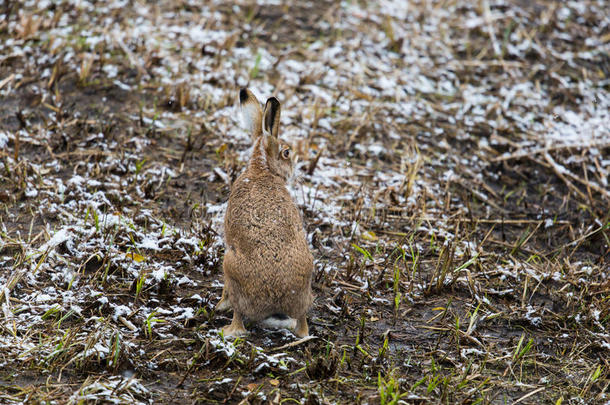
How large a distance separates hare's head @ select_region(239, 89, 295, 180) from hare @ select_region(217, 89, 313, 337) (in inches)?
12.1

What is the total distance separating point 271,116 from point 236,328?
5.03ft

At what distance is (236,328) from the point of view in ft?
13.6

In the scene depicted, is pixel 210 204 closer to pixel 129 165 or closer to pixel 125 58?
pixel 129 165

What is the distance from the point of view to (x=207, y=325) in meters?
4.29

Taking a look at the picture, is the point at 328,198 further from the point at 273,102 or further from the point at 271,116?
the point at 273,102

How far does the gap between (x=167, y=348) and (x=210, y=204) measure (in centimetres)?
182

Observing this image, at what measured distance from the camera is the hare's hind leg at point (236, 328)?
4.14 m

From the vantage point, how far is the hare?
4020 mm

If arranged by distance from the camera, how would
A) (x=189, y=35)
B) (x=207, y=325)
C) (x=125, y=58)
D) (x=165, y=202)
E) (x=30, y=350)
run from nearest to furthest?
(x=30, y=350), (x=207, y=325), (x=165, y=202), (x=125, y=58), (x=189, y=35)

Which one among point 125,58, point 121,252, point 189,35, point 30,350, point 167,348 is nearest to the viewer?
point 30,350

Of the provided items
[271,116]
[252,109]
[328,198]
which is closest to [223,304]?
[271,116]

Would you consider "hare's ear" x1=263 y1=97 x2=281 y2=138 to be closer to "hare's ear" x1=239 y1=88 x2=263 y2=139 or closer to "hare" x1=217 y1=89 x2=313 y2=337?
"hare's ear" x1=239 y1=88 x2=263 y2=139

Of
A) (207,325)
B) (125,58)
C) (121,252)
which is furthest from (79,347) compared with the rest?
(125,58)

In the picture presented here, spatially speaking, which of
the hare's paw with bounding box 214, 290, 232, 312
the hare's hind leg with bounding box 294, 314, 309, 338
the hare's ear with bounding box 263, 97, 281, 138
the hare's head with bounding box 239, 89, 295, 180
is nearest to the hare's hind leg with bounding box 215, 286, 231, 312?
the hare's paw with bounding box 214, 290, 232, 312
